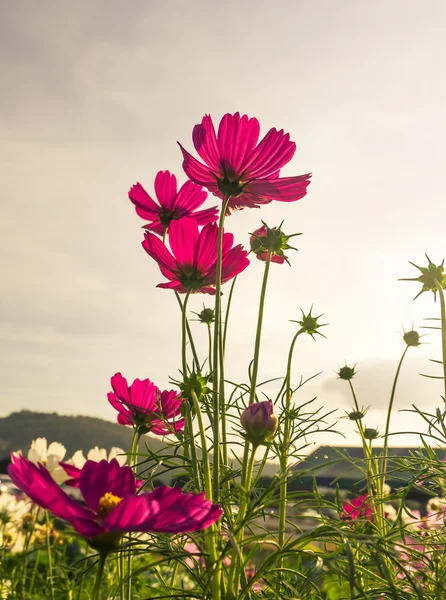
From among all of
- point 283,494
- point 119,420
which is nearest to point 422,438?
point 283,494

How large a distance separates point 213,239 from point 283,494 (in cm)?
29

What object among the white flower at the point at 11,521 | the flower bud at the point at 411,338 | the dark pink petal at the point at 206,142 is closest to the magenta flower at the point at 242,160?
the dark pink petal at the point at 206,142

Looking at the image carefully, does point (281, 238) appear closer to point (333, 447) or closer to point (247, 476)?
point (247, 476)

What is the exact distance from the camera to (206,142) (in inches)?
25.7

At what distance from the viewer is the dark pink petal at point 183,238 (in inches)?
25.8

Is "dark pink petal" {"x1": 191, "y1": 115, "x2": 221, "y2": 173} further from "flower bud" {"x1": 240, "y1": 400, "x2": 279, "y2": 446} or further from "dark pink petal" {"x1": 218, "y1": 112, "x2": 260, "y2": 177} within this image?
"flower bud" {"x1": 240, "y1": 400, "x2": 279, "y2": 446}

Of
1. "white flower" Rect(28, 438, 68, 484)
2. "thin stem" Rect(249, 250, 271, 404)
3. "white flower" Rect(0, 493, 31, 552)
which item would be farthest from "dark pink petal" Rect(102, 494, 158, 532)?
"white flower" Rect(0, 493, 31, 552)

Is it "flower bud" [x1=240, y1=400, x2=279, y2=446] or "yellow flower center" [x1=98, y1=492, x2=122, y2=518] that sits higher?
"flower bud" [x1=240, y1=400, x2=279, y2=446]

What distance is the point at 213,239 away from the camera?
0.66 m

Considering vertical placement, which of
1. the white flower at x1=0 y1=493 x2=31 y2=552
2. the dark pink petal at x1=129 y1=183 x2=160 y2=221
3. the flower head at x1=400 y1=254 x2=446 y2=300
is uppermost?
the dark pink petal at x1=129 y1=183 x2=160 y2=221

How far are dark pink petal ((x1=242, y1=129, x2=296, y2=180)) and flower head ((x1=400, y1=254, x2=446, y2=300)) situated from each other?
7.5 inches

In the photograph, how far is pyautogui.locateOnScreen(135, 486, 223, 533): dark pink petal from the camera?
0.35 meters

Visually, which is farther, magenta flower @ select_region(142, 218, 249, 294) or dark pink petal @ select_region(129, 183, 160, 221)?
dark pink petal @ select_region(129, 183, 160, 221)

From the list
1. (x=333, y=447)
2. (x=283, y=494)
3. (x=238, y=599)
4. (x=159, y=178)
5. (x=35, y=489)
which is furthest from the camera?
(x=333, y=447)
